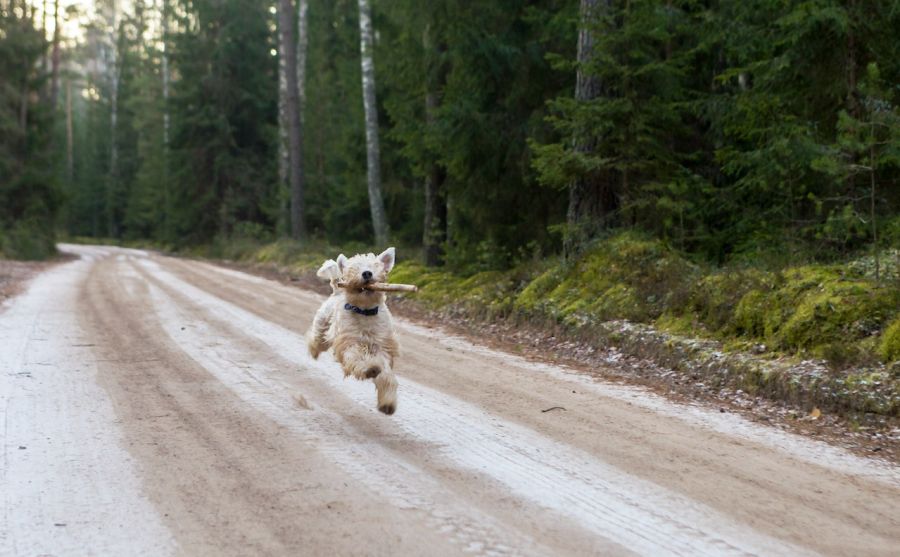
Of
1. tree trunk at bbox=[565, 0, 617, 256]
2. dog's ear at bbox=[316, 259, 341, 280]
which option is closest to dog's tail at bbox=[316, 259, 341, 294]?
dog's ear at bbox=[316, 259, 341, 280]

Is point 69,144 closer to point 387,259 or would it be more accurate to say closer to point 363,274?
point 387,259

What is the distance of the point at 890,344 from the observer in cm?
784

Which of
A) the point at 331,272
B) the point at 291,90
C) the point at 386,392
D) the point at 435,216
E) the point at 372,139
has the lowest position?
the point at 386,392

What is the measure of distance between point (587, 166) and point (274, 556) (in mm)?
9550

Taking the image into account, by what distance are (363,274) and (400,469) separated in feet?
6.23

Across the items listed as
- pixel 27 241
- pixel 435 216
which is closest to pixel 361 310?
pixel 435 216

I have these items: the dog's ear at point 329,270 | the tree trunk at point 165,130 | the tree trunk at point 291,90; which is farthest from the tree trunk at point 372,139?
the tree trunk at point 165,130

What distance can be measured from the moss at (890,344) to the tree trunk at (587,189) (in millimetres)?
5984

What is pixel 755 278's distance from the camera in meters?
10.2

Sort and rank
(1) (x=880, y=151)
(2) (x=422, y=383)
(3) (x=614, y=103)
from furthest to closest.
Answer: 1. (3) (x=614, y=103)
2. (1) (x=880, y=151)
3. (2) (x=422, y=383)

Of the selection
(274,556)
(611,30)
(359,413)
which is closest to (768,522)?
(274,556)

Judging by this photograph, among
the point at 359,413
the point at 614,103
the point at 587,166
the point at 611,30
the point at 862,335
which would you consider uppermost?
the point at 611,30

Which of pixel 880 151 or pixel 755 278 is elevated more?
pixel 880 151

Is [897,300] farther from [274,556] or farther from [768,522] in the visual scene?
[274,556]
